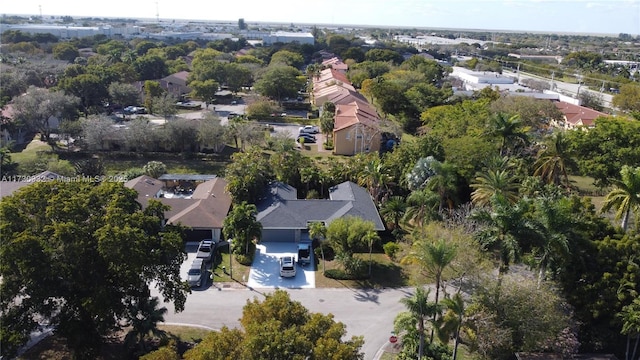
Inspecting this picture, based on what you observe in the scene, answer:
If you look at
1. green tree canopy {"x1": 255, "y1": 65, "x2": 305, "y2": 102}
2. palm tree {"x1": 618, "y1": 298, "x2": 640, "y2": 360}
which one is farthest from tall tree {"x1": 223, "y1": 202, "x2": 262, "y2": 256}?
green tree canopy {"x1": 255, "y1": 65, "x2": 305, "y2": 102}

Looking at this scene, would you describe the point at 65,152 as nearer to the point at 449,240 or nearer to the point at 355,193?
the point at 355,193

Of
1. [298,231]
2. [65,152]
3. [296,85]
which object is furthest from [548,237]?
[296,85]

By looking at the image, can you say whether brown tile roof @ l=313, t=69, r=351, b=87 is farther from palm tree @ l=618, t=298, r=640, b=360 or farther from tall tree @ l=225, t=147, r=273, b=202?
palm tree @ l=618, t=298, r=640, b=360

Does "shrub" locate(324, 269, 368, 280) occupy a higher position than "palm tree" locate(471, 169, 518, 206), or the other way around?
"palm tree" locate(471, 169, 518, 206)

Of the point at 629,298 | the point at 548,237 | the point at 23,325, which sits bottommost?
the point at 23,325

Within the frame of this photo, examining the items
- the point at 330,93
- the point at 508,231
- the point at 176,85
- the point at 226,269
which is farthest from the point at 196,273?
the point at 176,85

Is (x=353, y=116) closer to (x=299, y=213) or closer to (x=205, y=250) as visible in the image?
(x=299, y=213)

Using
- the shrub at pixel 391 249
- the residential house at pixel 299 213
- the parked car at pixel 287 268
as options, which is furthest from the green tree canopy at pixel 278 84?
the parked car at pixel 287 268
